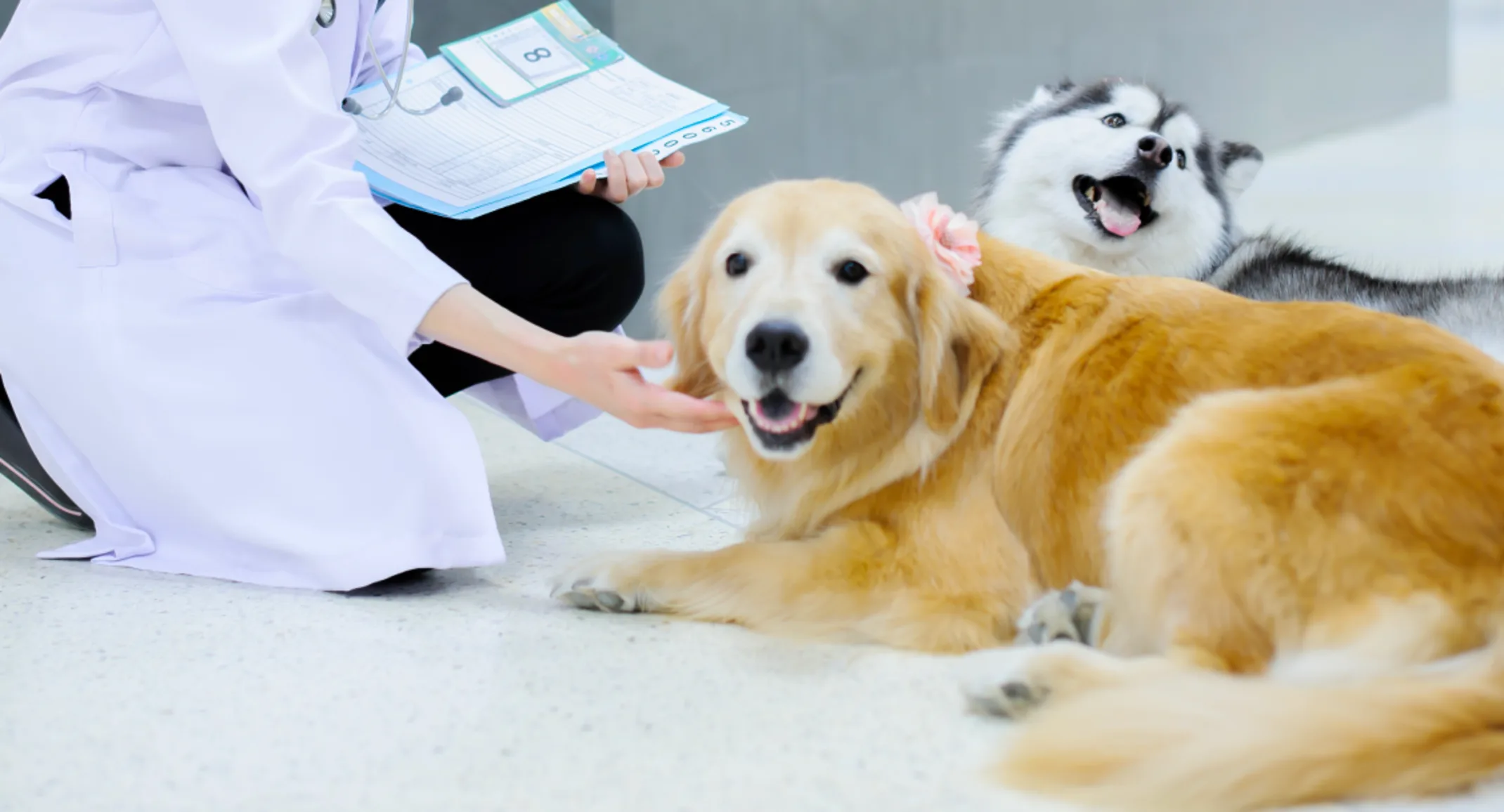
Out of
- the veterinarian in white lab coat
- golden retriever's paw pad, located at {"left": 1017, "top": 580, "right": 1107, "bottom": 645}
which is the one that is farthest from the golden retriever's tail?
the veterinarian in white lab coat

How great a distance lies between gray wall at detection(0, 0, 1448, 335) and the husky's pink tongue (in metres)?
1.10

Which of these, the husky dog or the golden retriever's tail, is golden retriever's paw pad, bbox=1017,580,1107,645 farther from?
the husky dog

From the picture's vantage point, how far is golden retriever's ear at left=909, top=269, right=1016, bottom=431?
157 cm

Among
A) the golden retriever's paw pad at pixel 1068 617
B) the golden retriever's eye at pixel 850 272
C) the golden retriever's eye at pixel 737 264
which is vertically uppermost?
the golden retriever's eye at pixel 850 272

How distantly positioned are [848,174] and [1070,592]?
2562 millimetres

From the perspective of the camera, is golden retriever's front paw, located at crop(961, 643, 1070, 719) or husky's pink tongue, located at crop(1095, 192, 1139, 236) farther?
husky's pink tongue, located at crop(1095, 192, 1139, 236)

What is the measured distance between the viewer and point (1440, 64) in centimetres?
491

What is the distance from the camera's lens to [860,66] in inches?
149

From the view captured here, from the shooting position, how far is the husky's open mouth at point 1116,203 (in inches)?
104

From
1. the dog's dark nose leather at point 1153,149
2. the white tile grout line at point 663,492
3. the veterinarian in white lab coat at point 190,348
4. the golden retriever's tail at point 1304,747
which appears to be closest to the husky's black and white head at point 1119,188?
the dog's dark nose leather at point 1153,149

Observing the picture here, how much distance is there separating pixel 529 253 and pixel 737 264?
26.3 inches

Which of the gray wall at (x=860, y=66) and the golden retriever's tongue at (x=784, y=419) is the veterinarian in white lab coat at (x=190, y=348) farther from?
the gray wall at (x=860, y=66)

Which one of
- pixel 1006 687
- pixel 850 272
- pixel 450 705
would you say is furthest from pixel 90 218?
pixel 1006 687

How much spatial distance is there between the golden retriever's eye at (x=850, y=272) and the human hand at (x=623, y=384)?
0.68 feet
